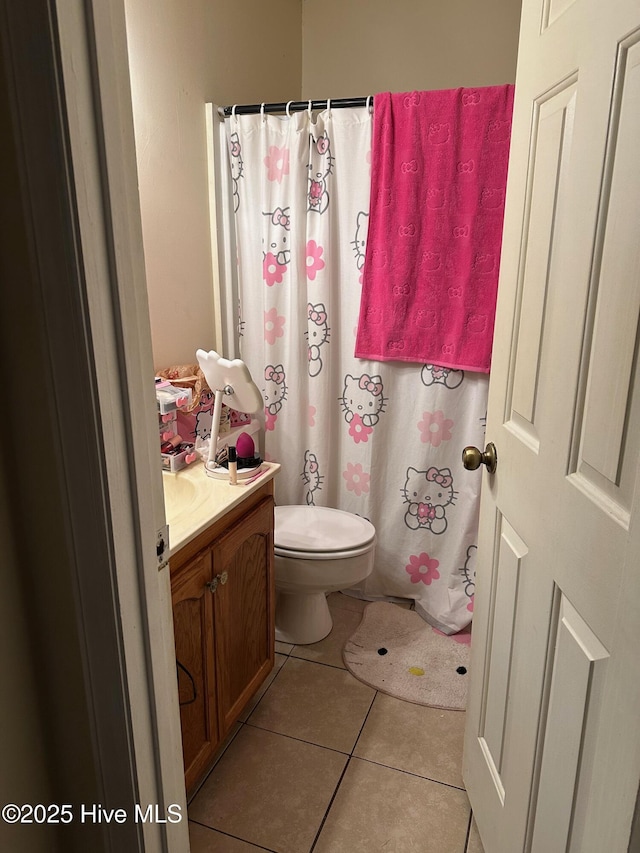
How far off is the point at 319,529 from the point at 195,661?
81 centimetres

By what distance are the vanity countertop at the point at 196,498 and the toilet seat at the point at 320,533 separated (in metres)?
0.37

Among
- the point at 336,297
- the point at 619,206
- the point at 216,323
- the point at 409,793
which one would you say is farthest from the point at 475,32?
the point at 409,793

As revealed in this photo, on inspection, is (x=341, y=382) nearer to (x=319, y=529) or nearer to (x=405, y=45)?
(x=319, y=529)

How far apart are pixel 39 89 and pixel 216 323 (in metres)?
1.68

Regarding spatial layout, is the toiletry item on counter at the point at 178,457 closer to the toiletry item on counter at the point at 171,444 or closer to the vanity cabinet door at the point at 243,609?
the toiletry item on counter at the point at 171,444

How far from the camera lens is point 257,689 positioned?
183 centimetres

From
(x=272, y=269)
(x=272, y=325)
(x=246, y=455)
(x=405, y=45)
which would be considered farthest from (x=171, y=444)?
(x=405, y=45)

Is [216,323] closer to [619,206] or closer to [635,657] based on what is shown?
[619,206]

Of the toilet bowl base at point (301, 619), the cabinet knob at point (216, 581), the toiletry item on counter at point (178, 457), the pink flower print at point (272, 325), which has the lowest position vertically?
the toilet bowl base at point (301, 619)

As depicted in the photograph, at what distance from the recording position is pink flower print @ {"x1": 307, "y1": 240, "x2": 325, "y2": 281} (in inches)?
85.8

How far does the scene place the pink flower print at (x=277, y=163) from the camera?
6.98 feet

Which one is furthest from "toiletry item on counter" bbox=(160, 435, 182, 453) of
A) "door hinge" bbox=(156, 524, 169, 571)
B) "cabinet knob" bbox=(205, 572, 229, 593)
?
"door hinge" bbox=(156, 524, 169, 571)

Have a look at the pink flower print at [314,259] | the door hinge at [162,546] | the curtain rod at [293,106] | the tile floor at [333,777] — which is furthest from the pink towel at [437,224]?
the door hinge at [162,546]

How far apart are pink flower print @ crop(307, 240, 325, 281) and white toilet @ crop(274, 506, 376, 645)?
0.90 metres
